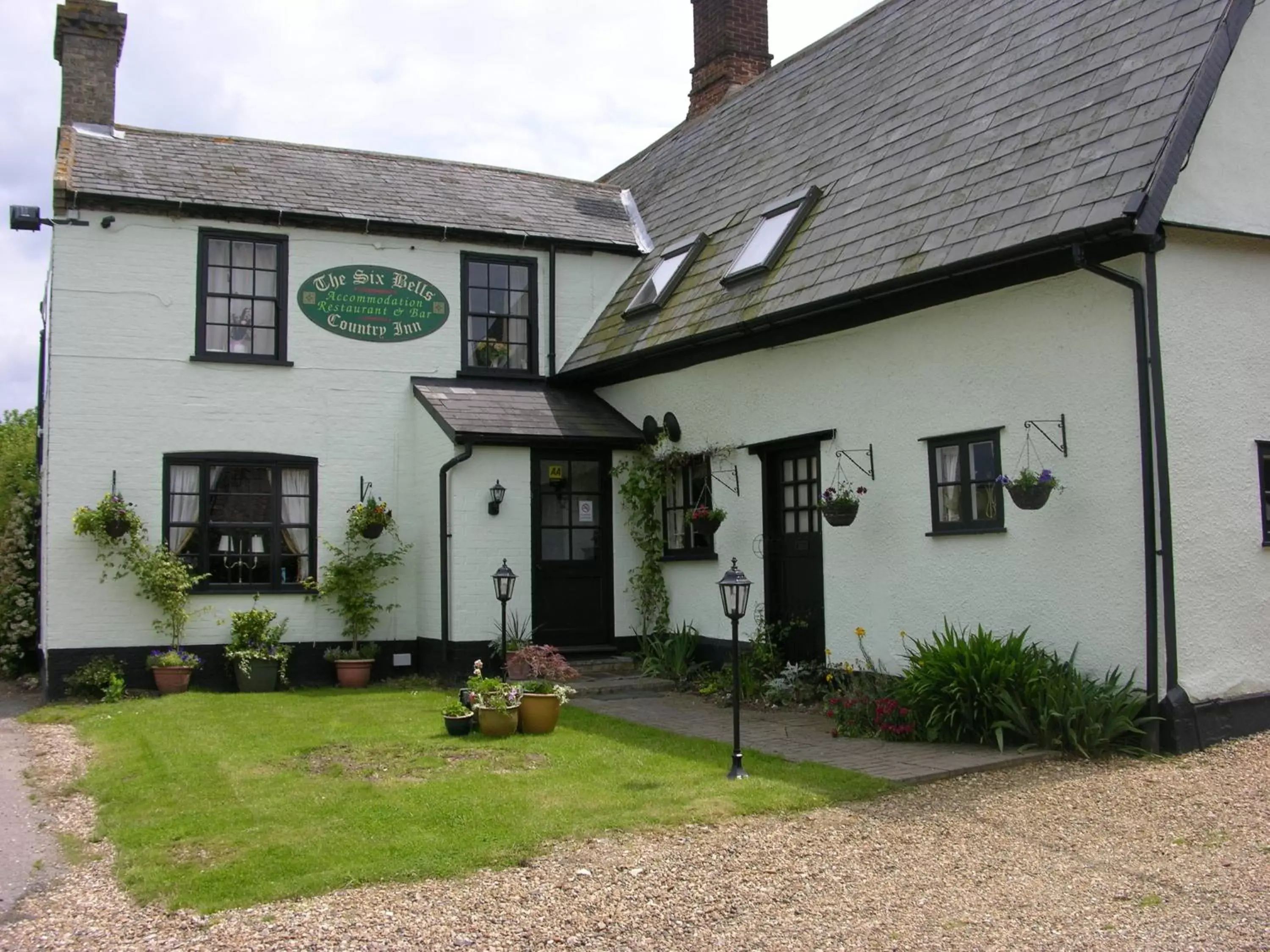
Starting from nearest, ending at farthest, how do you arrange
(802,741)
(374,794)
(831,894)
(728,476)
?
(831,894)
(374,794)
(802,741)
(728,476)

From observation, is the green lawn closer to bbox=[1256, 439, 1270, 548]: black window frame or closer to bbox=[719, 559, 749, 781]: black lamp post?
bbox=[719, 559, 749, 781]: black lamp post

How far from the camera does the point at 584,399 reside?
15.3 meters

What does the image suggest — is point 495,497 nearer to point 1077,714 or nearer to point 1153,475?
point 1077,714

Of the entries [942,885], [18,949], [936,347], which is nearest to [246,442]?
[936,347]

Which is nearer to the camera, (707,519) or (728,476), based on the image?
(707,519)

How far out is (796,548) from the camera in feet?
39.9

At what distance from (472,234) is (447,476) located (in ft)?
11.4

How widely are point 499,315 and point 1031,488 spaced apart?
8439 millimetres

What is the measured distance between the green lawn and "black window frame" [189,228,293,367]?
4.78 m

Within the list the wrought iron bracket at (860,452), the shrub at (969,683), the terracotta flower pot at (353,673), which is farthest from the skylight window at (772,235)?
the terracotta flower pot at (353,673)

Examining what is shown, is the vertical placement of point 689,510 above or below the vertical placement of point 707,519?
above

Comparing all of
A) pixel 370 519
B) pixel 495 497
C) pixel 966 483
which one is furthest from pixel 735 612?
pixel 370 519

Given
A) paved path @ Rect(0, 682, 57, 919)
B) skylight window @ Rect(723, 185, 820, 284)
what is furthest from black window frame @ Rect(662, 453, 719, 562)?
paved path @ Rect(0, 682, 57, 919)

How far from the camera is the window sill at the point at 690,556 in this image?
43.4 ft
